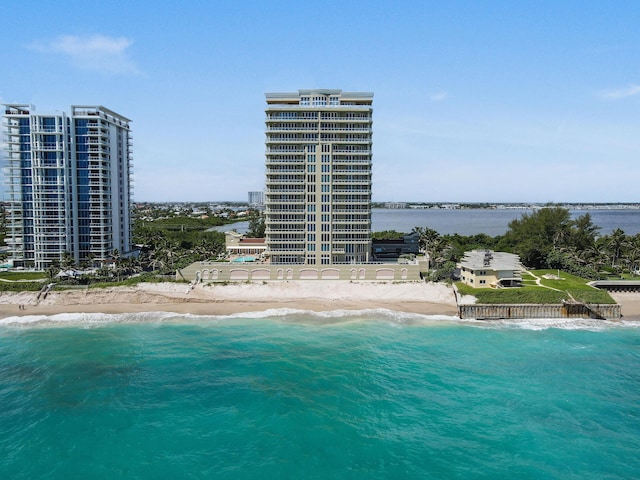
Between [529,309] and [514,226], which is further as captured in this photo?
[514,226]

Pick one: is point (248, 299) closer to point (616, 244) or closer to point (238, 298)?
point (238, 298)

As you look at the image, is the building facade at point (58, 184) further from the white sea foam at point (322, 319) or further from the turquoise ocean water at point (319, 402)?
the turquoise ocean water at point (319, 402)

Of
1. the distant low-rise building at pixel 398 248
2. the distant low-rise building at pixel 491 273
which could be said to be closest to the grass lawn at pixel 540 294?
the distant low-rise building at pixel 491 273

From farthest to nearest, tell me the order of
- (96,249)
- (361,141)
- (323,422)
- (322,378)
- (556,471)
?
(96,249), (361,141), (322,378), (323,422), (556,471)

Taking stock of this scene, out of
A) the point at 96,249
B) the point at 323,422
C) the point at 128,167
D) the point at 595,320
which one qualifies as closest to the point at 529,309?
the point at 595,320

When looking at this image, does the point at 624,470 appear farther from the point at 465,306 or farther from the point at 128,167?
the point at 128,167

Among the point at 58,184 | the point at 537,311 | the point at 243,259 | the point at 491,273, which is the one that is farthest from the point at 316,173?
the point at 58,184
